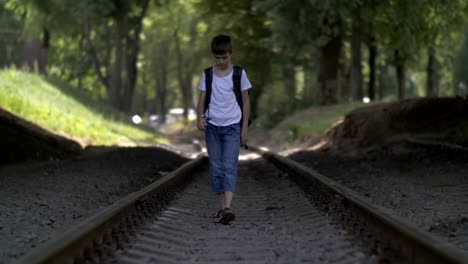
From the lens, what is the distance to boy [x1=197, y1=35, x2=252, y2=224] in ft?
22.9

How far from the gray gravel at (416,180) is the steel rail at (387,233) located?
63 cm

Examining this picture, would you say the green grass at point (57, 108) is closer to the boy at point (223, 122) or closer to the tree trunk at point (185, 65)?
the boy at point (223, 122)

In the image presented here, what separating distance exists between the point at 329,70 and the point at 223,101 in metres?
25.5

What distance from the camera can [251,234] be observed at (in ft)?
20.2

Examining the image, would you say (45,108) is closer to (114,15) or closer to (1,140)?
(1,140)

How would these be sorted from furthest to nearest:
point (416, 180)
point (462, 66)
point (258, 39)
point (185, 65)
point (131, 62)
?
point (462, 66) < point (185, 65) < point (131, 62) < point (258, 39) < point (416, 180)

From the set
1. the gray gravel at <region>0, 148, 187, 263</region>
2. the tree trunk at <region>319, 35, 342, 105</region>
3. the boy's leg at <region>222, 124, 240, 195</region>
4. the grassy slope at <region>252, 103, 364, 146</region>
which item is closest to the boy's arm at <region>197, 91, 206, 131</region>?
the boy's leg at <region>222, 124, 240, 195</region>

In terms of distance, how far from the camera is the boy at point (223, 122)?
697cm

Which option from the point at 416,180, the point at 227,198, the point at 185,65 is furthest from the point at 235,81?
the point at 185,65

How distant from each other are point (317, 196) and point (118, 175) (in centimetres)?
416

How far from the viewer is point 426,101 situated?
15477 mm

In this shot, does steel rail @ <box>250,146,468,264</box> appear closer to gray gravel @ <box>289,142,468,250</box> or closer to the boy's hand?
gray gravel @ <box>289,142,468,250</box>

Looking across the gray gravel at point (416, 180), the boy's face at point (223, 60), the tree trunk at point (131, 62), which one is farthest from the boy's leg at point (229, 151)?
the tree trunk at point (131, 62)

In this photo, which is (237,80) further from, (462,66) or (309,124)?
(462,66)
